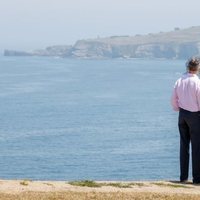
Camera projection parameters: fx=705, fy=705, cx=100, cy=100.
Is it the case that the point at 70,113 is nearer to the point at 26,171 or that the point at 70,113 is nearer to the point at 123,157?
the point at 123,157

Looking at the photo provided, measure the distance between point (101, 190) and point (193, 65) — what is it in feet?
8.22

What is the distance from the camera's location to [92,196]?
9.97 meters

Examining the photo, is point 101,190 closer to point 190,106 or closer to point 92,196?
point 92,196

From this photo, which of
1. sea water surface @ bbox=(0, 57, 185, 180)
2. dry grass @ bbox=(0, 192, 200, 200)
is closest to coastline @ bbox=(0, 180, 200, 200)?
dry grass @ bbox=(0, 192, 200, 200)

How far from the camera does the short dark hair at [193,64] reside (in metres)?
11.3

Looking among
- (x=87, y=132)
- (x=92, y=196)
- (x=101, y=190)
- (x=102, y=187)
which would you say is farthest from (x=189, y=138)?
(x=87, y=132)

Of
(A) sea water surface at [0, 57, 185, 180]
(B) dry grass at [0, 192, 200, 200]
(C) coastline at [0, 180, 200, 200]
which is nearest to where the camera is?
(B) dry grass at [0, 192, 200, 200]

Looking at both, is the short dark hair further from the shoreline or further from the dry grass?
the dry grass

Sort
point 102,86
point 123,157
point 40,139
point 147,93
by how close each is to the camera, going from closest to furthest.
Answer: point 123,157 → point 40,139 → point 147,93 → point 102,86

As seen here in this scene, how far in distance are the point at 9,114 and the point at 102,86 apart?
129 feet

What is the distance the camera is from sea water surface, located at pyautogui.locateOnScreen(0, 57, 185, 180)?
4981 centimetres

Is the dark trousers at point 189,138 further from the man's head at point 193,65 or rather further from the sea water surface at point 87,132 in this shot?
the sea water surface at point 87,132

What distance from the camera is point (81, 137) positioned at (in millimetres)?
64750

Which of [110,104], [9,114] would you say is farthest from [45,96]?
[9,114]
